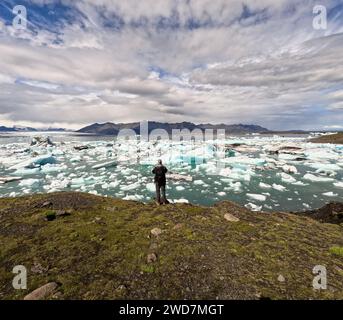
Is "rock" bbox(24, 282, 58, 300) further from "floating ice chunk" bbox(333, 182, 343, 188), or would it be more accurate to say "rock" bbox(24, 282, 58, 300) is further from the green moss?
"floating ice chunk" bbox(333, 182, 343, 188)

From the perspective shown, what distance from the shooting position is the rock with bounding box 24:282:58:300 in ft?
13.3

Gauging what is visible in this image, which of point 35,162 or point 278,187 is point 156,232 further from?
point 35,162

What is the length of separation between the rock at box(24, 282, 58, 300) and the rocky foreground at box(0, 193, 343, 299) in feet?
0.06

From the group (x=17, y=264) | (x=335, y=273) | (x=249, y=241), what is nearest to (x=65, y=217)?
(x=17, y=264)

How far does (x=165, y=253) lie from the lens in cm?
557

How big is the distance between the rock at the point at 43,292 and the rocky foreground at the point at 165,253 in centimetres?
2

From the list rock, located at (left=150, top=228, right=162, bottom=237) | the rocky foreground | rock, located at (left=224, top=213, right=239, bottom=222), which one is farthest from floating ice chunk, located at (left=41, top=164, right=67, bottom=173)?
rock, located at (left=224, top=213, right=239, bottom=222)

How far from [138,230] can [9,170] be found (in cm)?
3641

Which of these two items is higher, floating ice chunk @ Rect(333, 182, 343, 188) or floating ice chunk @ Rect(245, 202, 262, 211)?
floating ice chunk @ Rect(333, 182, 343, 188)

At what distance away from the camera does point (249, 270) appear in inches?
194

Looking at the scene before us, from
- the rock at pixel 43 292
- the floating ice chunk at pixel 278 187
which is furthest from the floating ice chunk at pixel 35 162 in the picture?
the rock at pixel 43 292

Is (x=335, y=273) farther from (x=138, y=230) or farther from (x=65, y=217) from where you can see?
(x=65, y=217)

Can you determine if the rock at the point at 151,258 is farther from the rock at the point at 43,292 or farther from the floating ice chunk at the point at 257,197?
the floating ice chunk at the point at 257,197
